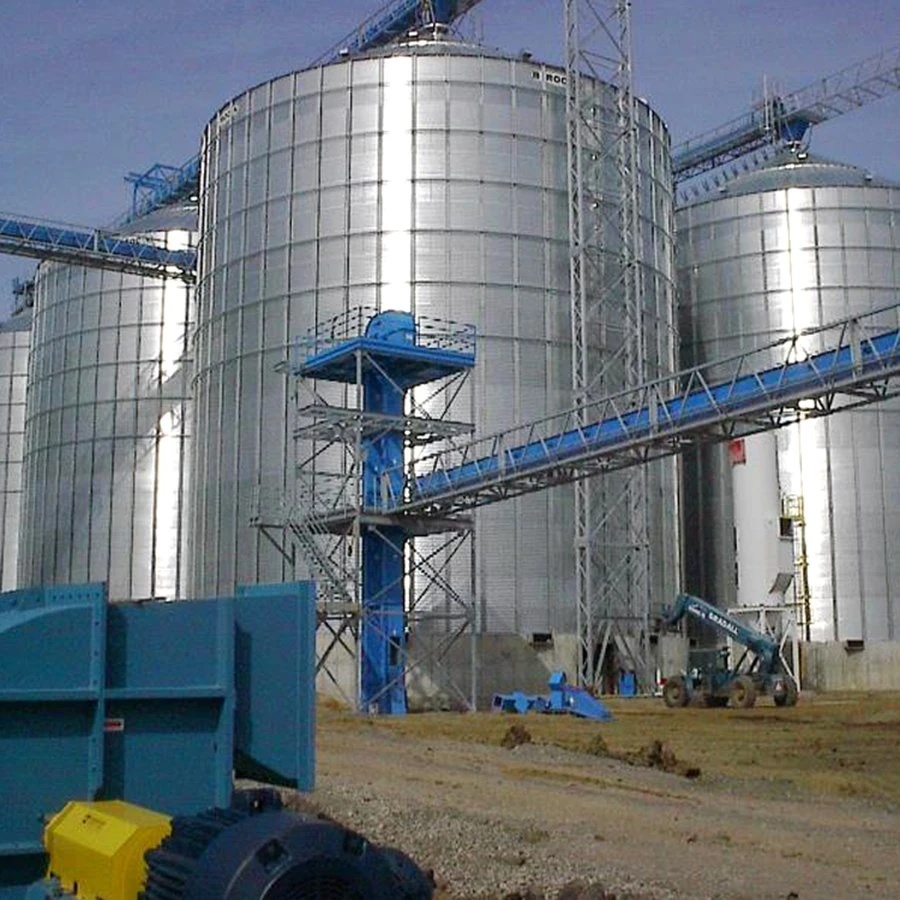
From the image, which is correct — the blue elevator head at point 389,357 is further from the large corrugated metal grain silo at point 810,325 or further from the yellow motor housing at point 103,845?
the yellow motor housing at point 103,845

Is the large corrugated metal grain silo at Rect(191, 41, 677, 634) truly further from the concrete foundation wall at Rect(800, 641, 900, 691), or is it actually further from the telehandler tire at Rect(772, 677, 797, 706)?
the concrete foundation wall at Rect(800, 641, 900, 691)

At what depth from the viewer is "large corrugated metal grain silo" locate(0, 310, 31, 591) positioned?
65750mm

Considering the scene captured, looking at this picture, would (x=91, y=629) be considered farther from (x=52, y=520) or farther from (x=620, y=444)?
(x=52, y=520)

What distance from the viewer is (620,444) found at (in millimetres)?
30719

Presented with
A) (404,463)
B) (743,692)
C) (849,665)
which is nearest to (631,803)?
(743,692)

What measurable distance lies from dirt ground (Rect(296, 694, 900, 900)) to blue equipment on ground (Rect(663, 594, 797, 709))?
221 inches

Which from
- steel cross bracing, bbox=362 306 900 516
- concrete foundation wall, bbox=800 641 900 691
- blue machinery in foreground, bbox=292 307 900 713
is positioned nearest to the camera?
steel cross bracing, bbox=362 306 900 516

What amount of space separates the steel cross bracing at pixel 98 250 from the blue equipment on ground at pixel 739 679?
89.1 ft

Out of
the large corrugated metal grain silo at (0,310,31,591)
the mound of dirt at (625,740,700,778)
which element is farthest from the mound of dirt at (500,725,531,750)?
the large corrugated metal grain silo at (0,310,31,591)

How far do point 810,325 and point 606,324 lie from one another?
40.5 ft

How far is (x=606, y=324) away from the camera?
140 feet

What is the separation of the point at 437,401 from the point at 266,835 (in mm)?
35786

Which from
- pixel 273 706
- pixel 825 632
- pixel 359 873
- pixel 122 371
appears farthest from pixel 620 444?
pixel 122 371

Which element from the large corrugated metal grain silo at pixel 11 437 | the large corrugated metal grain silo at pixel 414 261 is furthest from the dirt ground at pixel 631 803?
the large corrugated metal grain silo at pixel 11 437
